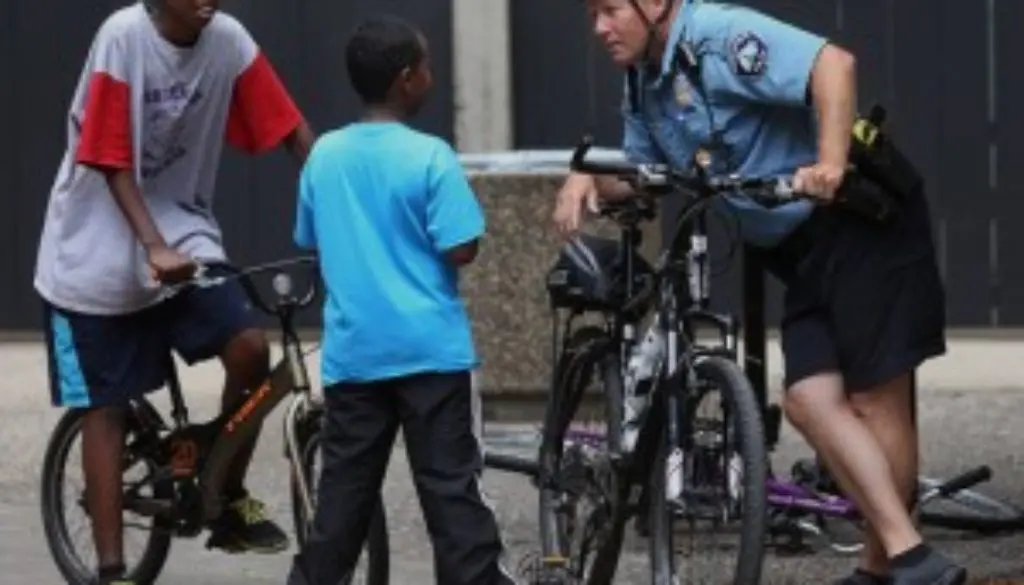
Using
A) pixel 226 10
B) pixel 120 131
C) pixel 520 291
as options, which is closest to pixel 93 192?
pixel 120 131

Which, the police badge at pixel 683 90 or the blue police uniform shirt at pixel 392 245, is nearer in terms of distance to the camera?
the blue police uniform shirt at pixel 392 245

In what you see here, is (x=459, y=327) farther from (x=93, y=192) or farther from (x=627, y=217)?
(x=93, y=192)

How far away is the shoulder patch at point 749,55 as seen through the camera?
676cm

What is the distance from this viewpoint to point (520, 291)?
10000 millimetres

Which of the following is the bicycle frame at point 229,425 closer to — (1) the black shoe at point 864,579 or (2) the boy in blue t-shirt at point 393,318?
(2) the boy in blue t-shirt at point 393,318

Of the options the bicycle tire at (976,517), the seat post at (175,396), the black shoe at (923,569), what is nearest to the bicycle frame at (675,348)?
the black shoe at (923,569)

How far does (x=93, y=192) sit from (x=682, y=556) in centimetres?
177

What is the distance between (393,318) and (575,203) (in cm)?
67

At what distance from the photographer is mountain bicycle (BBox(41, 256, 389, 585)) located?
7.29 m

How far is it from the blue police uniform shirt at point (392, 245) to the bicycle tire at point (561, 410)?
51cm

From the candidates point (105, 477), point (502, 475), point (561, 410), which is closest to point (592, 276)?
point (561, 410)

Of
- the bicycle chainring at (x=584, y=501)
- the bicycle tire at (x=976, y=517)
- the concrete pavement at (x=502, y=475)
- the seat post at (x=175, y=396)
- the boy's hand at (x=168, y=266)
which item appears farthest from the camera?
the bicycle tire at (x=976, y=517)

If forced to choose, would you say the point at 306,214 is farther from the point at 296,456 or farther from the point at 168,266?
the point at 296,456

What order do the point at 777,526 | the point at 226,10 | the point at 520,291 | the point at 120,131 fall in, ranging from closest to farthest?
the point at 120,131, the point at 777,526, the point at 520,291, the point at 226,10
